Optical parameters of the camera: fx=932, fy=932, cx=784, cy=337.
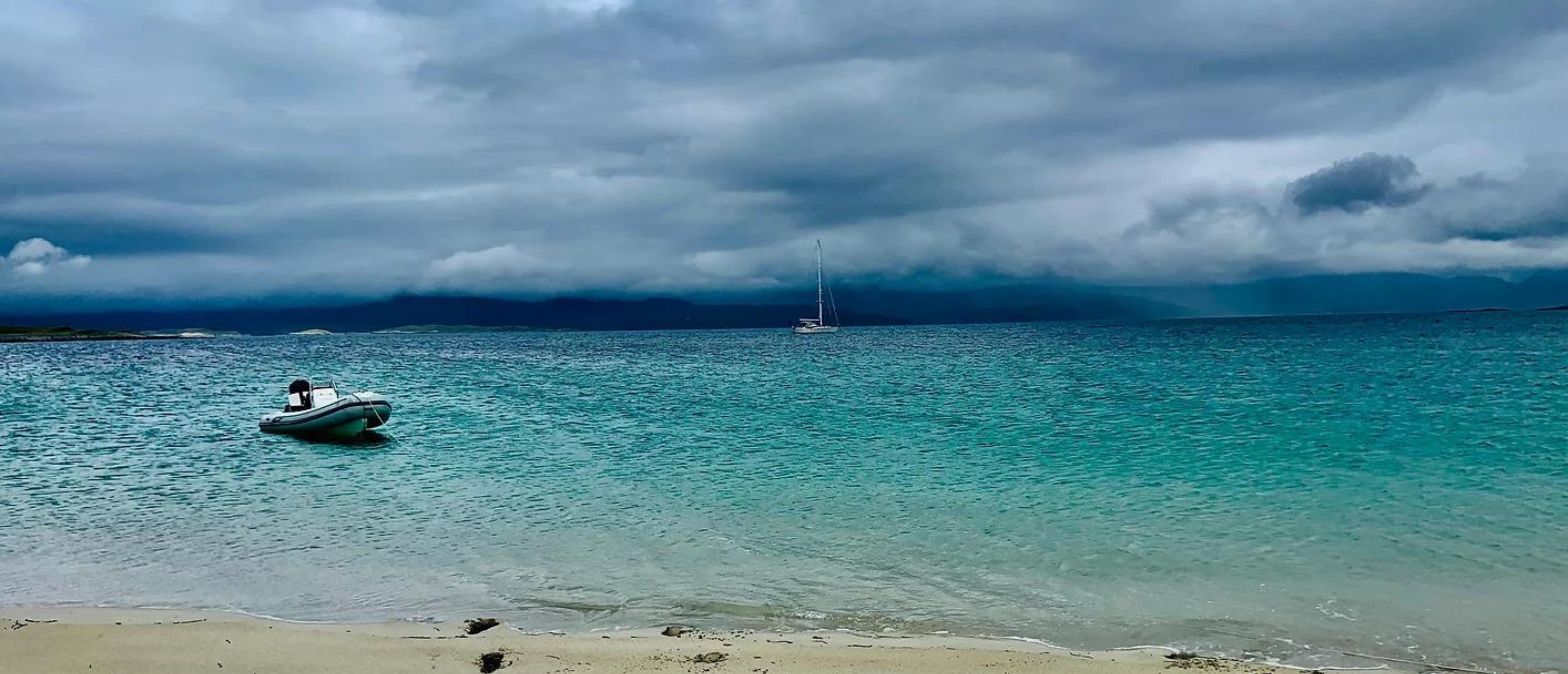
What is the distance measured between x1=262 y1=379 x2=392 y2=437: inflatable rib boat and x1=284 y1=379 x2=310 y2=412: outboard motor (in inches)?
1.0

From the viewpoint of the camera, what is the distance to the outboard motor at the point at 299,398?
133ft

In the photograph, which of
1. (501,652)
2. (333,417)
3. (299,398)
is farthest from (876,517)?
(299,398)

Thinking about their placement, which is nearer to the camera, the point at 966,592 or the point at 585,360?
the point at 966,592

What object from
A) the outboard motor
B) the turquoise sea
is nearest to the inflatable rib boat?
the outboard motor

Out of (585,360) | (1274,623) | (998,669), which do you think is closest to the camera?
(998,669)

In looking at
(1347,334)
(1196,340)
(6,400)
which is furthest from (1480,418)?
(1347,334)

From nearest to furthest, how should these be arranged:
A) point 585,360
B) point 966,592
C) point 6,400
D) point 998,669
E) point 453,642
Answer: point 998,669
point 453,642
point 966,592
point 6,400
point 585,360

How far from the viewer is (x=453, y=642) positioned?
11289 mm

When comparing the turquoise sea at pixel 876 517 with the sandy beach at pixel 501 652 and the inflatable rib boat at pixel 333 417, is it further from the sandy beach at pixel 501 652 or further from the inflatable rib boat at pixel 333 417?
the inflatable rib boat at pixel 333 417

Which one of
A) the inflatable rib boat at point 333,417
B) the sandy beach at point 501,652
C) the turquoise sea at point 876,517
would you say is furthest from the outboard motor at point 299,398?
the sandy beach at point 501,652

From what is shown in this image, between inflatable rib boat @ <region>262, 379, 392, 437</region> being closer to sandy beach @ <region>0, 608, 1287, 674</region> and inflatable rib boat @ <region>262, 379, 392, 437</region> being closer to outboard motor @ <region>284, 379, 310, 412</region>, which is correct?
outboard motor @ <region>284, 379, 310, 412</region>

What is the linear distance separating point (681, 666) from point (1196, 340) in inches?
5054

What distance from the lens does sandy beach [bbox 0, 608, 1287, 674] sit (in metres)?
10.2

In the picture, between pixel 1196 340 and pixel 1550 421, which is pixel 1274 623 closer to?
pixel 1550 421
